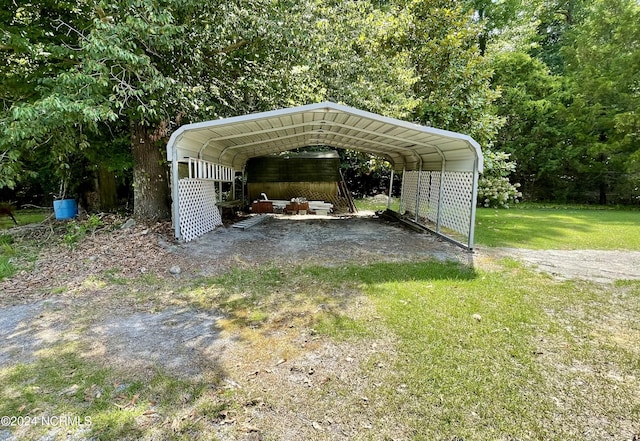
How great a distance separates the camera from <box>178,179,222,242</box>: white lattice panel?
658cm

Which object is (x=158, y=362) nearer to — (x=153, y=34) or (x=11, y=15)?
(x=153, y=34)

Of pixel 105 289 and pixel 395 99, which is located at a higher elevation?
pixel 395 99

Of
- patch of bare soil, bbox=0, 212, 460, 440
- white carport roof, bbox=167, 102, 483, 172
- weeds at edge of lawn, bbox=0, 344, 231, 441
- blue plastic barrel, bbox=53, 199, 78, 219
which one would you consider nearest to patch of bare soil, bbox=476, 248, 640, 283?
patch of bare soil, bbox=0, 212, 460, 440

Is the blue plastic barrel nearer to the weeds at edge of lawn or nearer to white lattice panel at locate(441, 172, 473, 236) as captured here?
the weeds at edge of lawn

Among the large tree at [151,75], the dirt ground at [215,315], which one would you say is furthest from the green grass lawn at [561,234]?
the large tree at [151,75]

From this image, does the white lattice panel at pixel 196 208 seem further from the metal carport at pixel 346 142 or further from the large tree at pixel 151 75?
the large tree at pixel 151 75

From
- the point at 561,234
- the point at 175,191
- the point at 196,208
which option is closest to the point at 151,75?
the point at 175,191

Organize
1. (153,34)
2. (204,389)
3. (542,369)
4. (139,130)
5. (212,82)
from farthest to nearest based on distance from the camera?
(212,82) < (139,130) < (153,34) < (542,369) < (204,389)

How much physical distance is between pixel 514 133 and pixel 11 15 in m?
19.5

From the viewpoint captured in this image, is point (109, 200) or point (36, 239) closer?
point (36, 239)

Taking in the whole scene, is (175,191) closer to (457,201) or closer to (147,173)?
(147,173)

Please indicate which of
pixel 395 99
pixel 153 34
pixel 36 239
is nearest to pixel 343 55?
pixel 395 99

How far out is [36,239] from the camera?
22.0 ft

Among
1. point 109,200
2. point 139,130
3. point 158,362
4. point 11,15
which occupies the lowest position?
point 158,362
